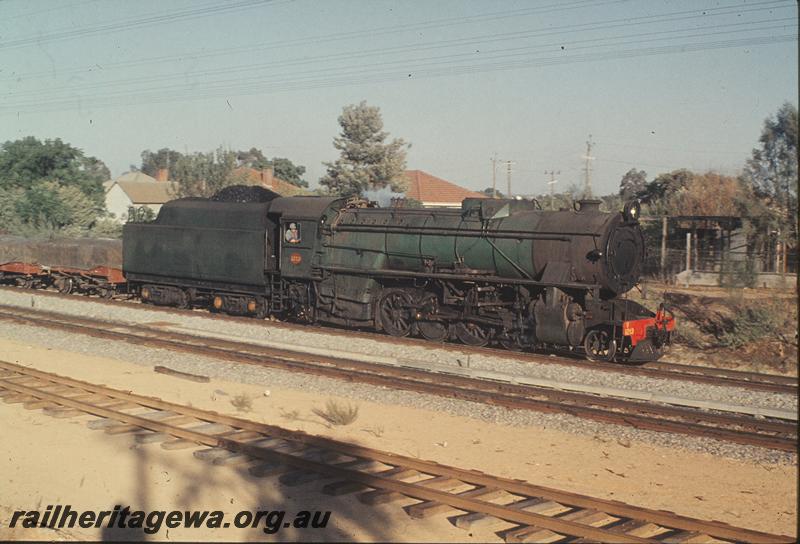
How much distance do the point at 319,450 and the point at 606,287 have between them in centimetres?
Result: 820

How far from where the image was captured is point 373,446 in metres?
9.54

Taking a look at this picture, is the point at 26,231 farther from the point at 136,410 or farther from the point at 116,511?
the point at 116,511

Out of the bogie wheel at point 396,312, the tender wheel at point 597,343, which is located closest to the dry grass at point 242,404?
the bogie wheel at point 396,312

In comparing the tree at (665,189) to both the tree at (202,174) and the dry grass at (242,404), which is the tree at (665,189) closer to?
the tree at (202,174)

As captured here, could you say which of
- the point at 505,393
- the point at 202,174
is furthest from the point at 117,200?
the point at 505,393

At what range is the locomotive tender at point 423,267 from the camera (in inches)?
596

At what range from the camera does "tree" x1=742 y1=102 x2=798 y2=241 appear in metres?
26.5

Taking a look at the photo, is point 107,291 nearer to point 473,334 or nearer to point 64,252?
point 64,252

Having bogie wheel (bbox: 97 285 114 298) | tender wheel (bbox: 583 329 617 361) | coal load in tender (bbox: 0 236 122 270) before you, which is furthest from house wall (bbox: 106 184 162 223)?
tender wheel (bbox: 583 329 617 361)

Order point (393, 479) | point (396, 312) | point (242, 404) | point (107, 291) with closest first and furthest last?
point (393, 479) → point (242, 404) → point (396, 312) → point (107, 291)

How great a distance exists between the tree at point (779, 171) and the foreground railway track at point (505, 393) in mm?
17798

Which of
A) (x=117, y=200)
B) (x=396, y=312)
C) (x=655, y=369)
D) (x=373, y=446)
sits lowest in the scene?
(x=373, y=446)

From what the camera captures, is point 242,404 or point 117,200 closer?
point 242,404

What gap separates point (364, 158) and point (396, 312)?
119ft
